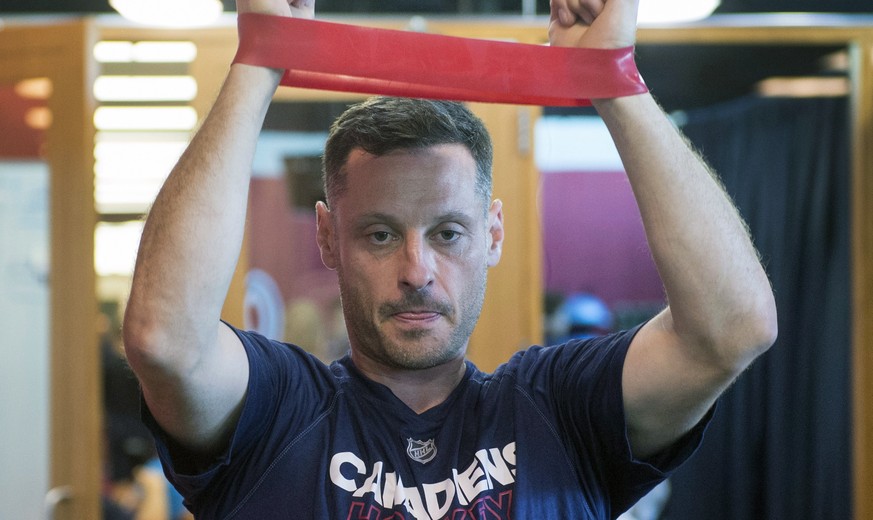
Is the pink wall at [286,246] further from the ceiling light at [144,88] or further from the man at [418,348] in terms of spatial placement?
the man at [418,348]

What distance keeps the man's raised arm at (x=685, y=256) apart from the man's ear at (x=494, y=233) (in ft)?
0.88

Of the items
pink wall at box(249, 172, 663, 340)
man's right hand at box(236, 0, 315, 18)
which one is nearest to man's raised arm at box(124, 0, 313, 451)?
man's right hand at box(236, 0, 315, 18)

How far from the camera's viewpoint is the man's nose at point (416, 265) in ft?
3.69

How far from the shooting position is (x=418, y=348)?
116 centimetres

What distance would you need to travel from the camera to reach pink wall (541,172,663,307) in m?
5.28

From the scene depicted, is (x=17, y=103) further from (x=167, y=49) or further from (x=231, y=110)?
(x=231, y=110)

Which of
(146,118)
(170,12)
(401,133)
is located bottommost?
(401,133)

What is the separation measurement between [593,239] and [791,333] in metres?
2.21

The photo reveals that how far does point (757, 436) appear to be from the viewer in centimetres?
334

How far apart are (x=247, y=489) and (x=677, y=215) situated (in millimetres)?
626

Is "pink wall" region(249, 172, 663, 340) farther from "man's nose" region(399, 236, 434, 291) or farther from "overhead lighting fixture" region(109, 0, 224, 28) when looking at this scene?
"man's nose" region(399, 236, 434, 291)

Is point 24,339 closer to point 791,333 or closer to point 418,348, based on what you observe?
point 418,348

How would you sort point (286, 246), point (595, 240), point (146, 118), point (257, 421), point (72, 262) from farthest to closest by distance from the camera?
point (595, 240) < point (146, 118) < point (286, 246) < point (72, 262) < point (257, 421)

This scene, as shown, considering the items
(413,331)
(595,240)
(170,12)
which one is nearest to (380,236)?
(413,331)
